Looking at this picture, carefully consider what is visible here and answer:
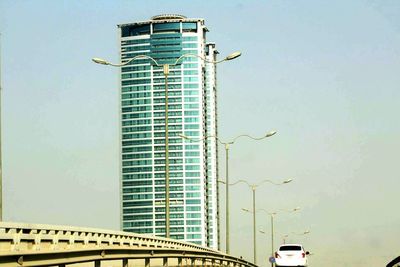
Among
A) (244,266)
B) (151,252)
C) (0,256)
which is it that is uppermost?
(244,266)

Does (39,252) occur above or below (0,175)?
below

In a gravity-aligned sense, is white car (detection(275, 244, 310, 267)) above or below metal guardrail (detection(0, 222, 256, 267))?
above

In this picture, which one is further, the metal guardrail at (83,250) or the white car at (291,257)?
the white car at (291,257)

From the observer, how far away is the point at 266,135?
235 ft

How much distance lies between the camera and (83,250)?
19672 mm

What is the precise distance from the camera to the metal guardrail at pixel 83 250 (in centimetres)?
1695

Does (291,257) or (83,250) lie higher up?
(291,257)

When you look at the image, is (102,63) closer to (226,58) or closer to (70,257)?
(226,58)

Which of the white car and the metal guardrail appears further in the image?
the white car

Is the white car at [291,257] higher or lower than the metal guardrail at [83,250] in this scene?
higher

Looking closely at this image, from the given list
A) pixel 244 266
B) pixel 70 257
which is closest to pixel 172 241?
pixel 244 266

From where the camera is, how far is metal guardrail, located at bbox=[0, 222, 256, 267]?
16953mm

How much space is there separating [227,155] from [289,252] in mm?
17555

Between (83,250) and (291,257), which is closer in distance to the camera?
(83,250)
